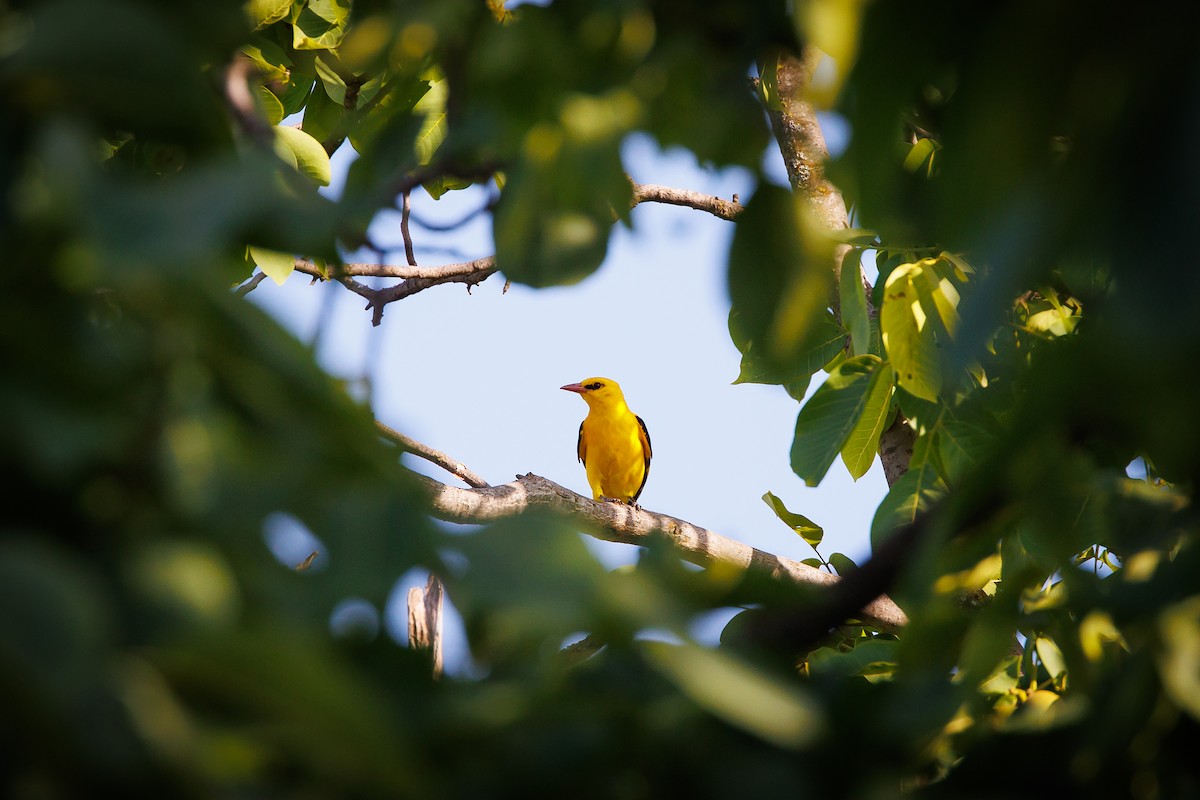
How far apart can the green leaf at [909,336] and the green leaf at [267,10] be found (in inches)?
83.7

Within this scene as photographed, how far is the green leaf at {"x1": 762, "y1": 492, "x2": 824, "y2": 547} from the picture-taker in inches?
147

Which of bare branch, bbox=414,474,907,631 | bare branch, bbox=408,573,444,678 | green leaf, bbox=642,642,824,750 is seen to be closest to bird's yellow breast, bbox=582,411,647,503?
bare branch, bbox=414,474,907,631

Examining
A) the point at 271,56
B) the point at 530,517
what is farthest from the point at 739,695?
the point at 271,56

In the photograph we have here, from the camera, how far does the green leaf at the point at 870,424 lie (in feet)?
8.56

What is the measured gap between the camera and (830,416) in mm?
2547

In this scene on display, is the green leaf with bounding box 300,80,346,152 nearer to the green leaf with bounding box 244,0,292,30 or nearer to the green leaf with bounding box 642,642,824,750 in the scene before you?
the green leaf with bounding box 244,0,292,30

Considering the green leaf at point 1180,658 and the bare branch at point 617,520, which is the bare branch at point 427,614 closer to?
the bare branch at point 617,520

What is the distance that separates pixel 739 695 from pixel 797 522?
333 cm

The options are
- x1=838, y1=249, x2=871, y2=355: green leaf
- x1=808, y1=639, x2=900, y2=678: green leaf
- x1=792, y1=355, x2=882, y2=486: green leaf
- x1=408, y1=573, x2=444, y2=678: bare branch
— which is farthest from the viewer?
x1=408, y1=573, x2=444, y2=678: bare branch

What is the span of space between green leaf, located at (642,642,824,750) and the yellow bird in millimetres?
10053

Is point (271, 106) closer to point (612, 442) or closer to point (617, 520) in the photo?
point (617, 520)

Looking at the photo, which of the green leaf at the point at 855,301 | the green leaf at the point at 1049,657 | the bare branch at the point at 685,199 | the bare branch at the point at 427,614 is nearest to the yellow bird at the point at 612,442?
the bare branch at the point at 685,199

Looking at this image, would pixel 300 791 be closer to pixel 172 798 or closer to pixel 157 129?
pixel 172 798

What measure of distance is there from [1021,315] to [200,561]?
10.2ft
